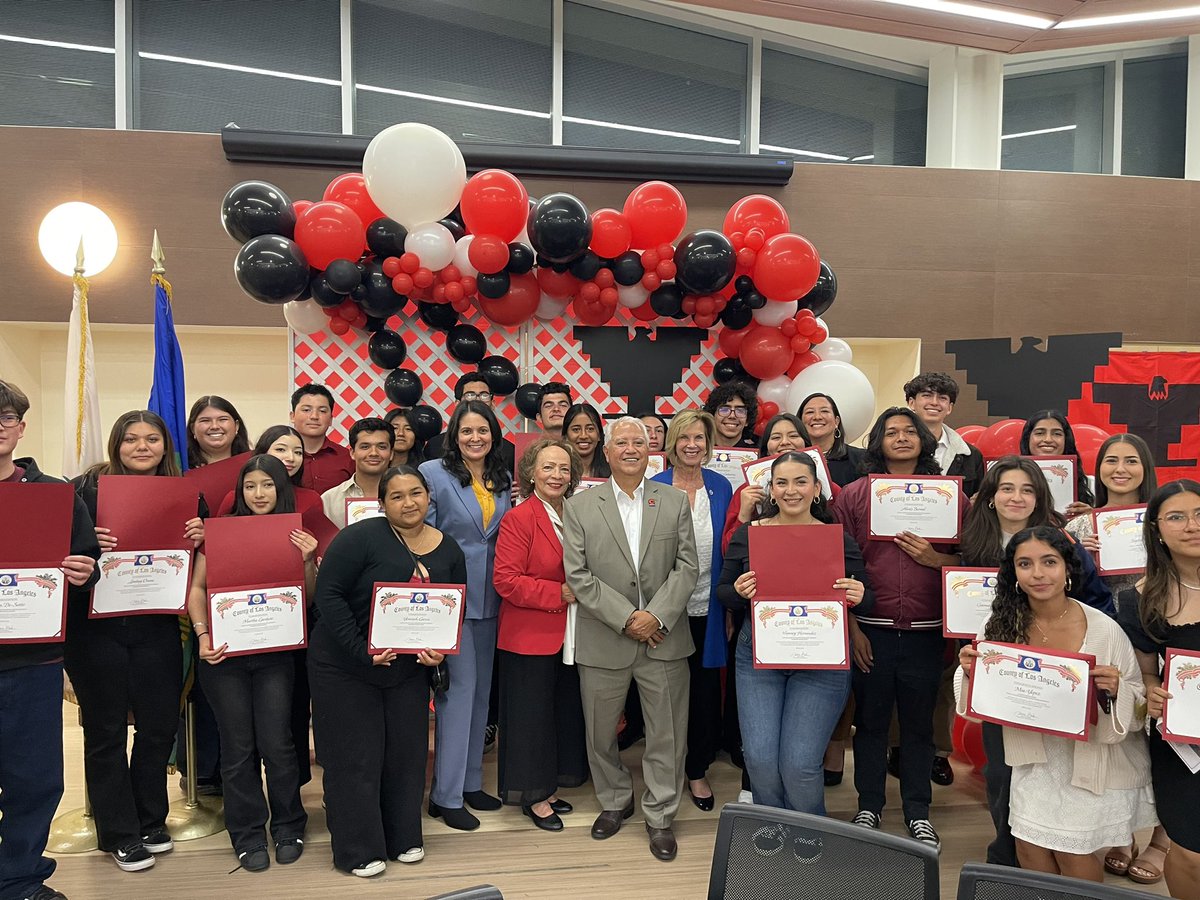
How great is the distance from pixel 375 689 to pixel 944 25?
684 cm

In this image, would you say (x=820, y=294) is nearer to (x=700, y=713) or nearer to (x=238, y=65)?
(x=700, y=713)

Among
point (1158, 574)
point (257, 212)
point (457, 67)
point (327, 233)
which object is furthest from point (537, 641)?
point (457, 67)

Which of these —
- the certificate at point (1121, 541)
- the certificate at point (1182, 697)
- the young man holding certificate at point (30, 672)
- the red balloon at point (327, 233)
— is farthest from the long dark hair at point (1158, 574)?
the red balloon at point (327, 233)

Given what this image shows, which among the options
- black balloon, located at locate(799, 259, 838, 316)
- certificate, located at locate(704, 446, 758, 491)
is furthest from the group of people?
black balloon, located at locate(799, 259, 838, 316)

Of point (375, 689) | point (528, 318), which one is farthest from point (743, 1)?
point (375, 689)

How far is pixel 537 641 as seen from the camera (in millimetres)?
3314

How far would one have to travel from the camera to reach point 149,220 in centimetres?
662

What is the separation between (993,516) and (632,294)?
8.21 feet

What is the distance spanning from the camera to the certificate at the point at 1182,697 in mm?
2240

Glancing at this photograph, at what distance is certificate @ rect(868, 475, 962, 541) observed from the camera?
10.3 feet

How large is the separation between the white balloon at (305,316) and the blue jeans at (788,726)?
307cm

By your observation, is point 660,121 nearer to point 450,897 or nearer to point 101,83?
point 101,83

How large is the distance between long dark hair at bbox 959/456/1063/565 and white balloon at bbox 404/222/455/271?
293 cm

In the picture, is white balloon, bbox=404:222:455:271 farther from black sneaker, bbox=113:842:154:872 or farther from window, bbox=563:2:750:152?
window, bbox=563:2:750:152
